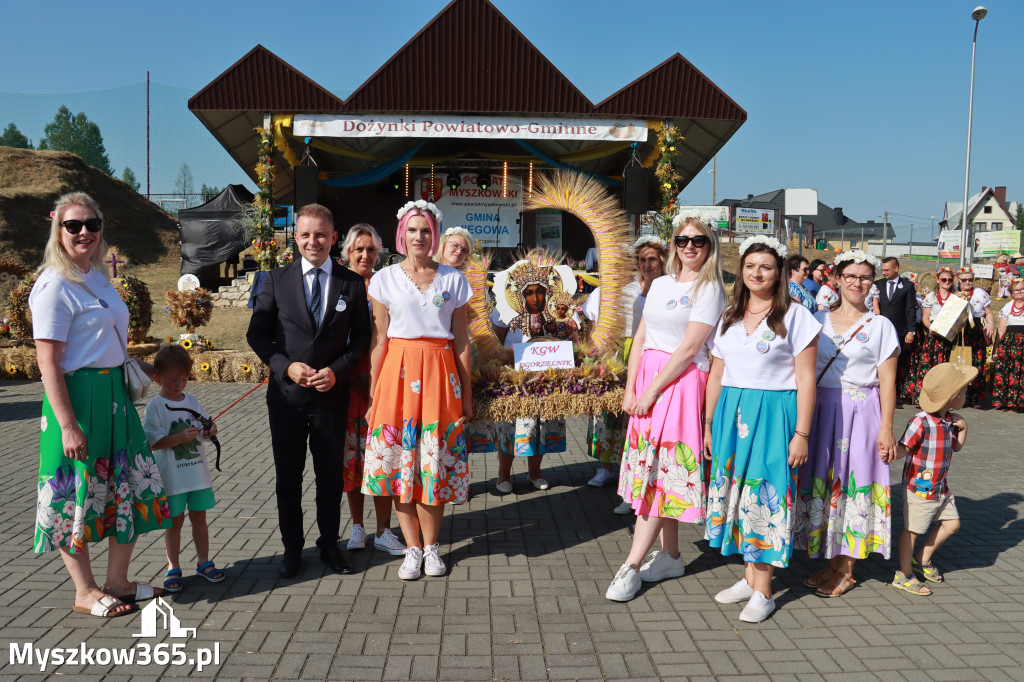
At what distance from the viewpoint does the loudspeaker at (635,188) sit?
414 inches

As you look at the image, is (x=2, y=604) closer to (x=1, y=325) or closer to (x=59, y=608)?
(x=59, y=608)

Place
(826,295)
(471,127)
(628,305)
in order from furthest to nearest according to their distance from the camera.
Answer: (471,127) < (826,295) < (628,305)

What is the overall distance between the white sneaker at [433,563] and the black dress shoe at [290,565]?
0.69m

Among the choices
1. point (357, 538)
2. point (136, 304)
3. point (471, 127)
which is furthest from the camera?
point (136, 304)

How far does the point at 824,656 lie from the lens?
10.6 ft

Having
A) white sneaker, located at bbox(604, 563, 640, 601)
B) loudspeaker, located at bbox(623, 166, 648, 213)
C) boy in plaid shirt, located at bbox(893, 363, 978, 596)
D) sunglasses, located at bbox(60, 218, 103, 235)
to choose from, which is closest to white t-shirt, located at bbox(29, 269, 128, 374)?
sunglasses, located at bbox(60, 218, 103, 235)

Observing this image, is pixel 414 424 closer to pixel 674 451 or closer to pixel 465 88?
pixel 674 451

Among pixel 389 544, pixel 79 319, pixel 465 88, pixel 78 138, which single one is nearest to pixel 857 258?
pixel 389 544

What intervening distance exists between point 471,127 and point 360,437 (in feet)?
21.9

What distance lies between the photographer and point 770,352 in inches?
137

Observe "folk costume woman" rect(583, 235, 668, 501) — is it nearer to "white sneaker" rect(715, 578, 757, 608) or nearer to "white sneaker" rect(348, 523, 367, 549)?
"white sneaker" rect(715, 578, 757, 608)

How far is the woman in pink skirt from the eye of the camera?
12.2ft

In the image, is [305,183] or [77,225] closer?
[77,225]

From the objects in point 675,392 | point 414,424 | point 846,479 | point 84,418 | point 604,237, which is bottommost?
point 846,479
